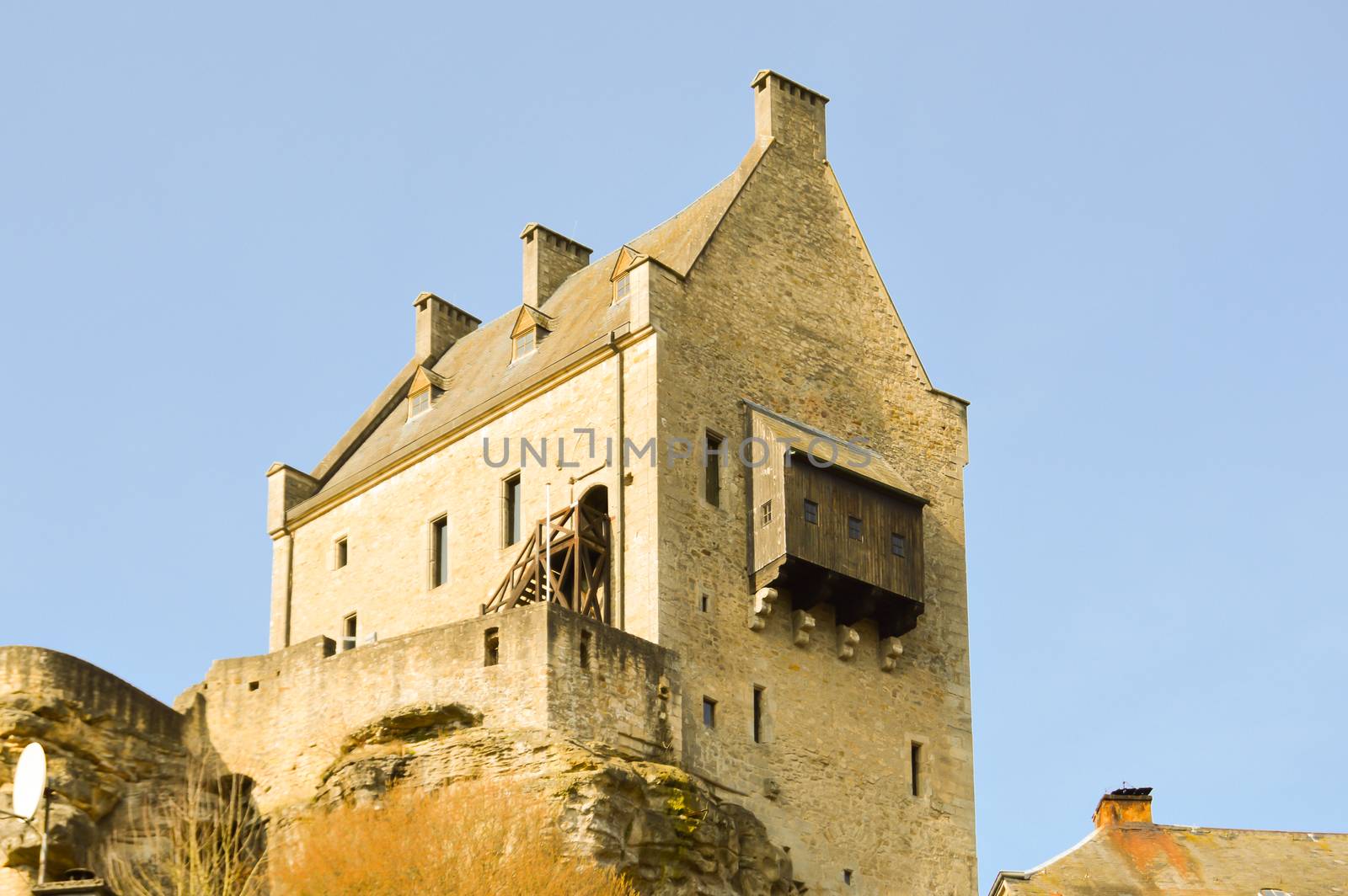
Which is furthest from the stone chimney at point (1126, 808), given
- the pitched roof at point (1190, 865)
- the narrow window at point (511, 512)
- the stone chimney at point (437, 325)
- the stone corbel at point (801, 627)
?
the stone chimney at point (437, 325)

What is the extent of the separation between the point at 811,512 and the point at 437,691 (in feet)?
22.8

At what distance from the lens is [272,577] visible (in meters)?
47.8

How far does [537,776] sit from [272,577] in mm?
13066

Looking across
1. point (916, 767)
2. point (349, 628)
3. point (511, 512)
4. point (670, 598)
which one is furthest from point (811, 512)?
point (349, 628)

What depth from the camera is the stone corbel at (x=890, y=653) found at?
42156 millimetres

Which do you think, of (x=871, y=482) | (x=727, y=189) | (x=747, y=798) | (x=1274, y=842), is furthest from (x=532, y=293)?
(x=1274, y=842)

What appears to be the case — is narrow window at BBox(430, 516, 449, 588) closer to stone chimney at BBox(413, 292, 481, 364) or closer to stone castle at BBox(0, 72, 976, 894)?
stone castle at BBox(0, 72, 976, 894)

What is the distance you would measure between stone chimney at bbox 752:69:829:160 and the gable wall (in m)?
0.35

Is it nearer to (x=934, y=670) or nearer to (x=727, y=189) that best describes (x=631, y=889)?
(x=934, y=670)

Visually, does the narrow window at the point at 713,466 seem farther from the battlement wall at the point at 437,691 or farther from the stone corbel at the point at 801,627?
the battlement wall at the point at 437,691

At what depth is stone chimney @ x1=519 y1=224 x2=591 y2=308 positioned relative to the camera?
4919cm

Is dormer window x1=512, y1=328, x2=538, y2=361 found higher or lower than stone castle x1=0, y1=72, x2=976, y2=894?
higher

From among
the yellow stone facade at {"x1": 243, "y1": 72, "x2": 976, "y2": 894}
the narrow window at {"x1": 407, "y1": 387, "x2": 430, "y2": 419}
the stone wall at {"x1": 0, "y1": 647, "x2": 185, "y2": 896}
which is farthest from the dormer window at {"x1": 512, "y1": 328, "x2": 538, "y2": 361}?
the stone wall at {"x1": 0, "y1": 647, "x2": 185, "y2": 896}

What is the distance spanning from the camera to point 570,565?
4028 centimetres
